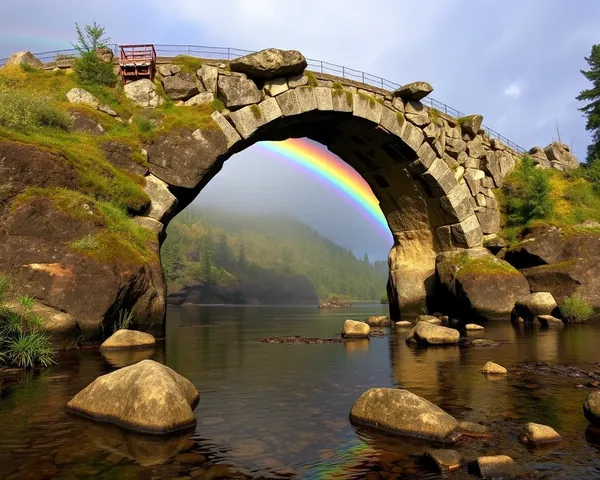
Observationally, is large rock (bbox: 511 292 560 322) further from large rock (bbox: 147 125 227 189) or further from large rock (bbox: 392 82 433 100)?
large rock (bbox: 147 125 227 189)

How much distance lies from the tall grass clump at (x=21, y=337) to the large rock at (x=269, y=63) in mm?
20017

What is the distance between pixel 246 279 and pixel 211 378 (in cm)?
16589

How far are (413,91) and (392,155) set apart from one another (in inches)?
203

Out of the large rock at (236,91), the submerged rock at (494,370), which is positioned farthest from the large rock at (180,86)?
the submerged rock at (494,370)

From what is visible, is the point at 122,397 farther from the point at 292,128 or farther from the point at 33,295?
the point at 292,128

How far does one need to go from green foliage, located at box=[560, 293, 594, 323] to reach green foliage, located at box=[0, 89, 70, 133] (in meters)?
32.0

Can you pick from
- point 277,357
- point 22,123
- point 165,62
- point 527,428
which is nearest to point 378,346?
point 277,357

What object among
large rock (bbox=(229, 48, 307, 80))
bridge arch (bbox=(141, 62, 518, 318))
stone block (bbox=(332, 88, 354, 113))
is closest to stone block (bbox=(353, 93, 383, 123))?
bridge arch (bbox=(141, 62, 518, 318))

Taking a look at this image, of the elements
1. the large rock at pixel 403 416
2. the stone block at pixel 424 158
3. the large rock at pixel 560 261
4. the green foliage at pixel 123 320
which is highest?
the stone block at pixel 424 158

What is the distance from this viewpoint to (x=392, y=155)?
125 feet

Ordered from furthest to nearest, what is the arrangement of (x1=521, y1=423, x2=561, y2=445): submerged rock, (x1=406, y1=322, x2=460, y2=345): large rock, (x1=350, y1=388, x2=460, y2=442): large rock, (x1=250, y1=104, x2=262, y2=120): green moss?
(x1=250, y1=104, x2=262, y2=120): green moss, (x1=406, y1=322, x2=460, y2=345): large rock, (x1=350, y1=388, x2=460, y2=442): large rock, (x1=521, y1=423, x2=561, y2=445): submerged rock

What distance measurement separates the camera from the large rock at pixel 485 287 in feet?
109

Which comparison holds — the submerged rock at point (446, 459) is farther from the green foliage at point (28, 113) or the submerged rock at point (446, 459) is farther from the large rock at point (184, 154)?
the large rock at point (184, 154)

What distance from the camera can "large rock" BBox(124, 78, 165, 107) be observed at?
97.0ft
